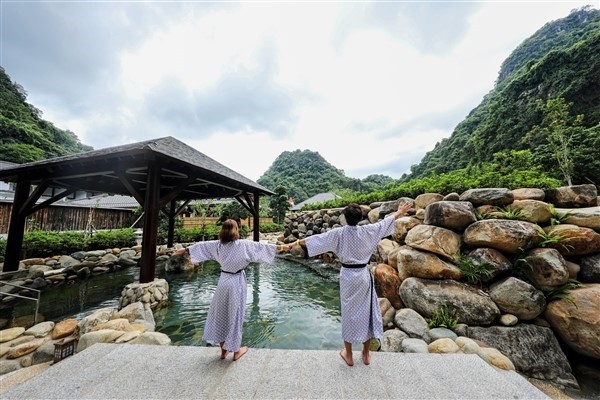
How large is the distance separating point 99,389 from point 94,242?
10732mm

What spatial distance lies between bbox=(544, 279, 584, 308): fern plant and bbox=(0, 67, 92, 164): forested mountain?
3657cm

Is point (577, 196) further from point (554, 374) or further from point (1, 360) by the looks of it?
point (1, 360)

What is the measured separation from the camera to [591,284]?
3176 millimetres

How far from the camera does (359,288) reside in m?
2.40

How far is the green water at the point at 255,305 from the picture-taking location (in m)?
4.18

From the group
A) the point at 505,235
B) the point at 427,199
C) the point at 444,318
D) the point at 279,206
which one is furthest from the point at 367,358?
the point at 279,206

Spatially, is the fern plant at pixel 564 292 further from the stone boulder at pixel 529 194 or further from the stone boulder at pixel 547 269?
the stone boulder at pixel 529 194

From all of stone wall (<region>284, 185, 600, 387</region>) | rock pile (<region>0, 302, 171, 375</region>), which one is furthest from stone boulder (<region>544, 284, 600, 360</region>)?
rock pile (<region>0, 302, 171, 375</region>)

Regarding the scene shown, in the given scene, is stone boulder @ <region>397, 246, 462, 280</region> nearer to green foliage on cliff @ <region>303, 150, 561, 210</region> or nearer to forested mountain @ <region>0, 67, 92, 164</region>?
green foliage on cliff @ <region>303, 150, 561, 210</region>

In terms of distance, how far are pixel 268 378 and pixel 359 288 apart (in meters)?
1.23

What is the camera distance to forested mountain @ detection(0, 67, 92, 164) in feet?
75.8

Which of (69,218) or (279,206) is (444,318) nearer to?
(69,218)

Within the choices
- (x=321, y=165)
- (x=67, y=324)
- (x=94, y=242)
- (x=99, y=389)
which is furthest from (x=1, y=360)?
(x=321, y=165)

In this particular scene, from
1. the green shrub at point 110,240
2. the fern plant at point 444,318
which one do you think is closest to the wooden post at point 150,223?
the fern plant at point 444,318
